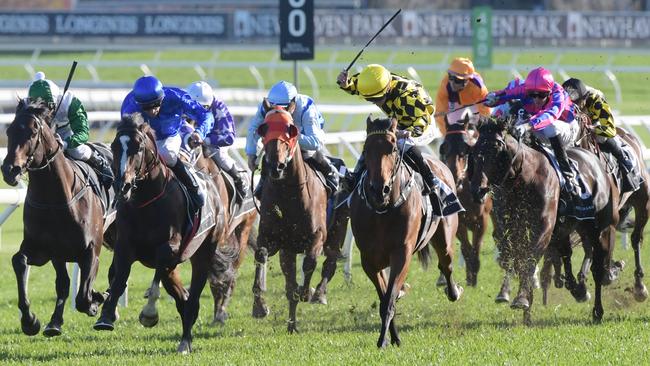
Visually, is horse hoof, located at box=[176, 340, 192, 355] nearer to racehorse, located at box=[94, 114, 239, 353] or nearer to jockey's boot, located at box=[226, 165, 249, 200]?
racehorse, located at box=[94, 114, 239, 353]

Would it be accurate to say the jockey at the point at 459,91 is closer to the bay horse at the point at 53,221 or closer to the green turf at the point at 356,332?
the green turf at the point at 356,332

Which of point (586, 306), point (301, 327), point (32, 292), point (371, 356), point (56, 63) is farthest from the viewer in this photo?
point (56, 63)

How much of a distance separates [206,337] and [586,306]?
2.71 m

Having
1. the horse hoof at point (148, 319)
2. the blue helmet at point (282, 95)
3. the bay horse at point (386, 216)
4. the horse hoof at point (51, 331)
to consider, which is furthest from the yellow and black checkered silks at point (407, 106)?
the horse hoof at point (51, 331)

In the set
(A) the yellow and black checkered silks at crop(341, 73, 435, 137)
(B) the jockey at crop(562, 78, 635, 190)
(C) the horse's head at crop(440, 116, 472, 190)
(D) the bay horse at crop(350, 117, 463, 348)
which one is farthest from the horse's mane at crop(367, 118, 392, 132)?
(C) the horse's head at crop(440, 116, 472, 190)

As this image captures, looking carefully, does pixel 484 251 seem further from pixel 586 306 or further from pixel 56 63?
pixel 56 63

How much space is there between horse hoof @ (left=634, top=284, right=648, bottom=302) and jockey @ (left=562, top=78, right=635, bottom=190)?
0.77 metres

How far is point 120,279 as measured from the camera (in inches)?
281

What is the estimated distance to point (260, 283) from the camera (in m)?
8.70

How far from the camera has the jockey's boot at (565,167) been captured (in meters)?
8.55

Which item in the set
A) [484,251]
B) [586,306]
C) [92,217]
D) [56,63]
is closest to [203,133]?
[92,217]

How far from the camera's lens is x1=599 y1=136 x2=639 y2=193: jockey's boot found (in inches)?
372

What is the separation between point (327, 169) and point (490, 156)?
4.97 feet

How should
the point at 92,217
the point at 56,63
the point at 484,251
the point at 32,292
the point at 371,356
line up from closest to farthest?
the point at 371,356, the point at 92,217, the point at 32,292, the point at 484,251, the point at 56,63
